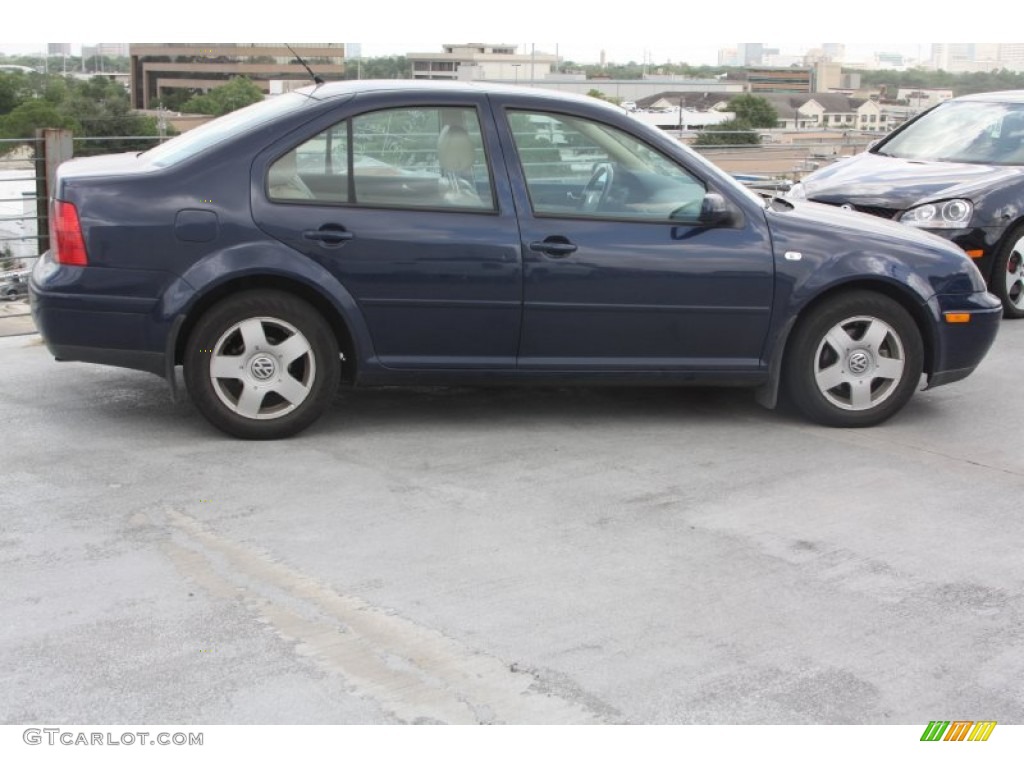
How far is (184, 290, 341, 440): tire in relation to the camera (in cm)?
580

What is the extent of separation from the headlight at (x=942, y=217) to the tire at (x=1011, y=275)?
39cm

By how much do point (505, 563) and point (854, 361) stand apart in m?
2.61

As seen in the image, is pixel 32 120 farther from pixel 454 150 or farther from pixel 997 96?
pixel 997 96

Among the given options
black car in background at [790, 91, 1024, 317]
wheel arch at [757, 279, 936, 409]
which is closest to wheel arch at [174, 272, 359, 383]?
wheel arch at [757, 279, 936, 409]

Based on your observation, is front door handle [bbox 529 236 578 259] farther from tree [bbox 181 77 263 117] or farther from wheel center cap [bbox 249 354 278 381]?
tree [bbox 181 77 263 117]

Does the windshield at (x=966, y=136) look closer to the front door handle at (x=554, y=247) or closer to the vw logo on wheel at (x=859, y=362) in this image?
the vw logo on wheel at (x=859, y=362)

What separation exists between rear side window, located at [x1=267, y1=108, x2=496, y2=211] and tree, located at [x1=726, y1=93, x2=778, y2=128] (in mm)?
15623

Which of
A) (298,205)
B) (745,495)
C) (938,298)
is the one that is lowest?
(745,495)

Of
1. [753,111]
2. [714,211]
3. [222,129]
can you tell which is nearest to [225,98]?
[222,129]

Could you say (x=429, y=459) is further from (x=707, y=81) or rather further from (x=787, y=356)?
(x=707, y=81)

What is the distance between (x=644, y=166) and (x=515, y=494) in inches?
69.2

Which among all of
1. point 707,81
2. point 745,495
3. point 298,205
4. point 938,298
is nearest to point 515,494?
point 745,495

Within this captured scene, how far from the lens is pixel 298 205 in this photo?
5852 millimetres
